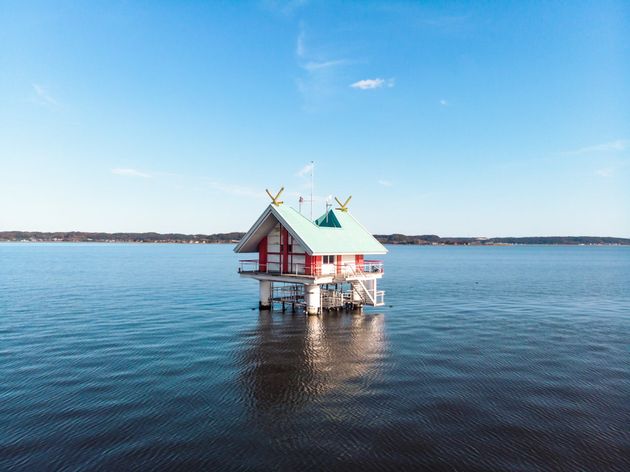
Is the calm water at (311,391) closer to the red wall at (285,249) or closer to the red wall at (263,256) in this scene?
the red wall at (263,256)

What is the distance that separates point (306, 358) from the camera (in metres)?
26.4

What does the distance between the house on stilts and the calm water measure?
331 cm

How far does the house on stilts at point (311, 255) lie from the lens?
37134mm

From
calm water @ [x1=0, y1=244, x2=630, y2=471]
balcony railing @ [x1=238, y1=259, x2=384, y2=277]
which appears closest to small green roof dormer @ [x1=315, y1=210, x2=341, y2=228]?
balcony railing @ [x1=238, y1=259, x2=384, y2=277]

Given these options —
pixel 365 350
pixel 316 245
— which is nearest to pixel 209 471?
pixel 365 350

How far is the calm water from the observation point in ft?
47.7

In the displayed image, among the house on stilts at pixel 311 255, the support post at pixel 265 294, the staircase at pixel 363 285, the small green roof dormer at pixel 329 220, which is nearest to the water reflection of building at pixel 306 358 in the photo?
the staircase at pixel 363 285

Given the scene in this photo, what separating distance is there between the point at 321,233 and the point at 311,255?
3861 mm

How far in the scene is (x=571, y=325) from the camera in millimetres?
37719

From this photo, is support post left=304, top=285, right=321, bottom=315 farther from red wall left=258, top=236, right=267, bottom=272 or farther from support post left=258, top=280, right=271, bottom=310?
support post left=258, top=280, right=271, bottom=310

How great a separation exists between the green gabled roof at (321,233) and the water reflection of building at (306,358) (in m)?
7.13

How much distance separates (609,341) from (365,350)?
20.2 metres

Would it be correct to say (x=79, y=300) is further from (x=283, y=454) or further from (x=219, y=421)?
(x=283, y=454)

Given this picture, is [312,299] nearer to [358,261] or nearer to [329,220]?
[358,261]
